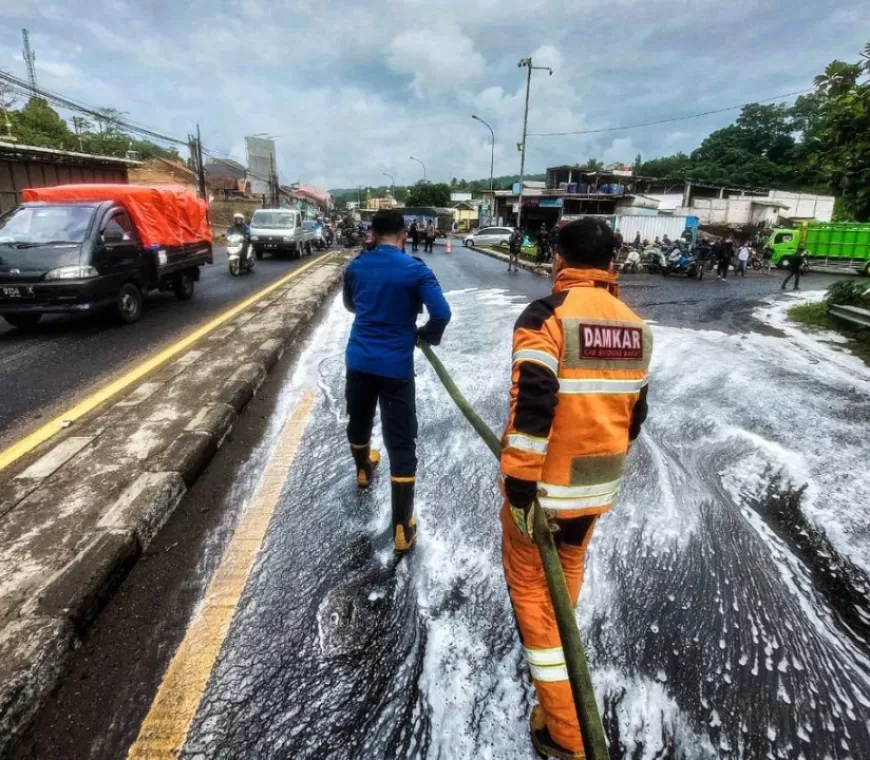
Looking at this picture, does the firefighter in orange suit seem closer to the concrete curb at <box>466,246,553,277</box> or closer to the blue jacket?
the blue jacket

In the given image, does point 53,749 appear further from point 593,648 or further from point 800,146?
point 800,146

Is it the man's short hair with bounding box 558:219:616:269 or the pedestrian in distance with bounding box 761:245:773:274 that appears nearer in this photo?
the man's short hair with bounding box 558:219:616:269

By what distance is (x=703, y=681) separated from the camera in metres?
2.02

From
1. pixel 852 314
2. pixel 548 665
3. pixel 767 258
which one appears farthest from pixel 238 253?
pixel 767 258

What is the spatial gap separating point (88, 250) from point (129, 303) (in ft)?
3.43

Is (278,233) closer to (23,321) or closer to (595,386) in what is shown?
(23,321)

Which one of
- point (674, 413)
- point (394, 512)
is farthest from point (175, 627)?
point (674, 413)

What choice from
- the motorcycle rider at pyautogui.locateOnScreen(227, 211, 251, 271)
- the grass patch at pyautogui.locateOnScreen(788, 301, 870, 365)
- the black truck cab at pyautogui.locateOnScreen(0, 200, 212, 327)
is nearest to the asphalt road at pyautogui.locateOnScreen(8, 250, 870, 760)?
the black truck cab at pyautogui.locateOnScreen(0, 200, 212, 327)

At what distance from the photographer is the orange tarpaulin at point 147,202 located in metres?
8.09

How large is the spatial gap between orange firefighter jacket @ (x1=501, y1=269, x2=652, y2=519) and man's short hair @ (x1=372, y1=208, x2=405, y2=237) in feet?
3.78

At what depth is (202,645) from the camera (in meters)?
2.05

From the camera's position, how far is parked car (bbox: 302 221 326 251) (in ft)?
78.3

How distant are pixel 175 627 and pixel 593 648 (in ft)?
5.49

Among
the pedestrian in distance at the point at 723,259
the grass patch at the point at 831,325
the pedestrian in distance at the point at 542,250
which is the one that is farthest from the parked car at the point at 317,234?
the grass patch at the point at 831,325
